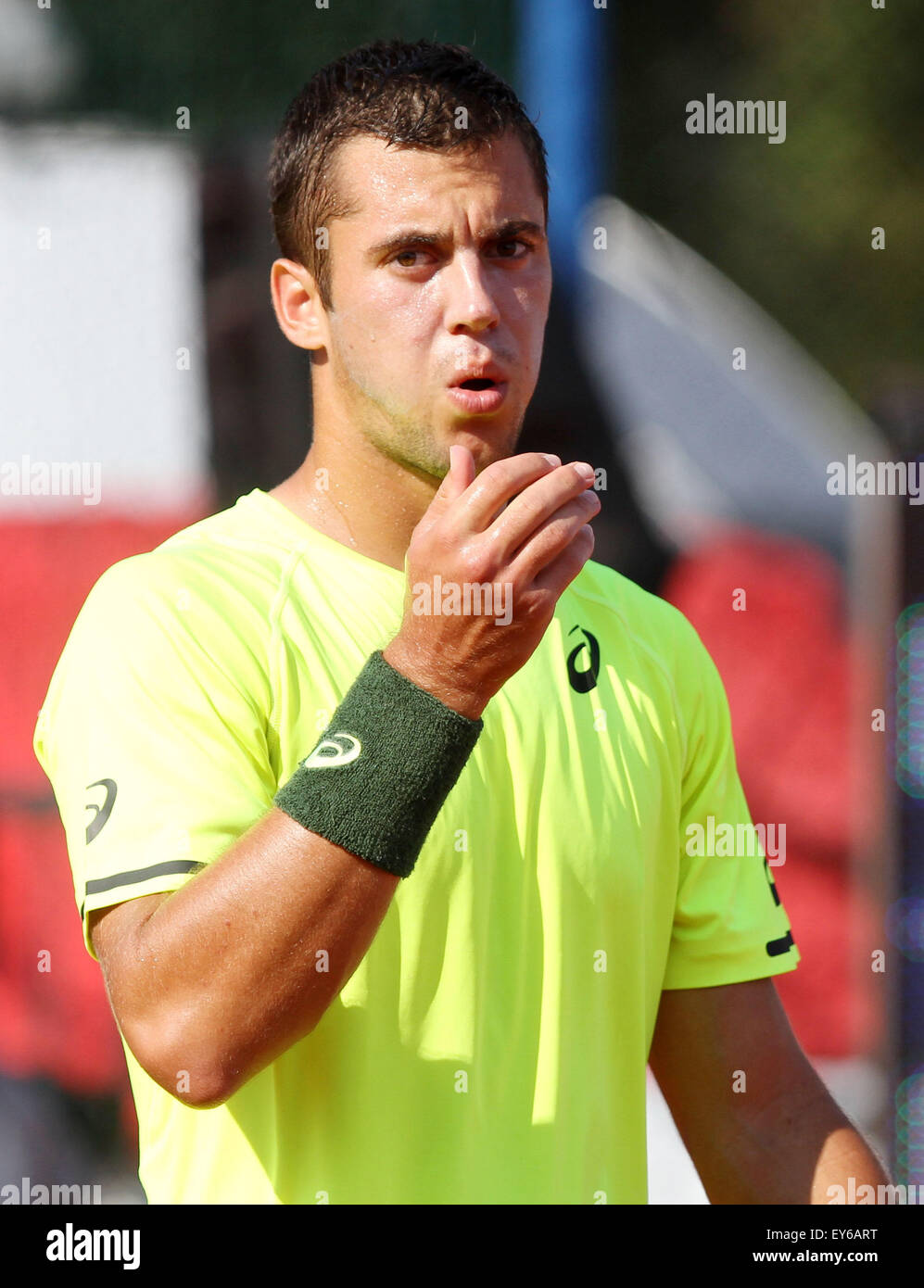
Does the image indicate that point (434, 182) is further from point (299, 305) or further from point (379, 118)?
point (299, 305)

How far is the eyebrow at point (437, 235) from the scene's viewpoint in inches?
67.6

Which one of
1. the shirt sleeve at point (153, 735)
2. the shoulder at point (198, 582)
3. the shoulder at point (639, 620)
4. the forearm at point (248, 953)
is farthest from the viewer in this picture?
the shoulder at point (639, 620)

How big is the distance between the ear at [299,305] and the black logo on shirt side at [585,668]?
53 centimetres

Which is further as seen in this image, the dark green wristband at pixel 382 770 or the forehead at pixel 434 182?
the forehead at pixel 434 182

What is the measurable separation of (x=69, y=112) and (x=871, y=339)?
2.37 metres

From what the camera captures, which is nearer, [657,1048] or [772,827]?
[657,1048]

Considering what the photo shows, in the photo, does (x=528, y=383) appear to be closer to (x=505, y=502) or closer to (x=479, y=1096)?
(x=505, y=502)

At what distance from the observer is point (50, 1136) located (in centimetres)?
366

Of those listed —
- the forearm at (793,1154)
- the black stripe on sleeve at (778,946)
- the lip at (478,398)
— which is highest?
the lip at (478,398)

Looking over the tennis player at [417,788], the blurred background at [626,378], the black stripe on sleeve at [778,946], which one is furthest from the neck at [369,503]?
the blurred background at [626,378]

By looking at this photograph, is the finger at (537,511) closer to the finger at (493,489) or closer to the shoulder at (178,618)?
the finger at (493,489)

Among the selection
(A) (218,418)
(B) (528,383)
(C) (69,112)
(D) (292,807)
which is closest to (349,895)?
(D) (292,807)

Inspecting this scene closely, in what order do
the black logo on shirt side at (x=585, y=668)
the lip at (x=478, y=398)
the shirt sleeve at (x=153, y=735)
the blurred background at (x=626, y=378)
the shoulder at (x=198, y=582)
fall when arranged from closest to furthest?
the shirt sleeve at (x=153, y=735) < the shoulder at (x=198, y=582) < the lip at (x=478, y=398) < the black logo on shirt side at (x=585, y=668) < the blurred background at (x=626, y=378)

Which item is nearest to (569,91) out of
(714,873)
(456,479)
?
(714,873)
